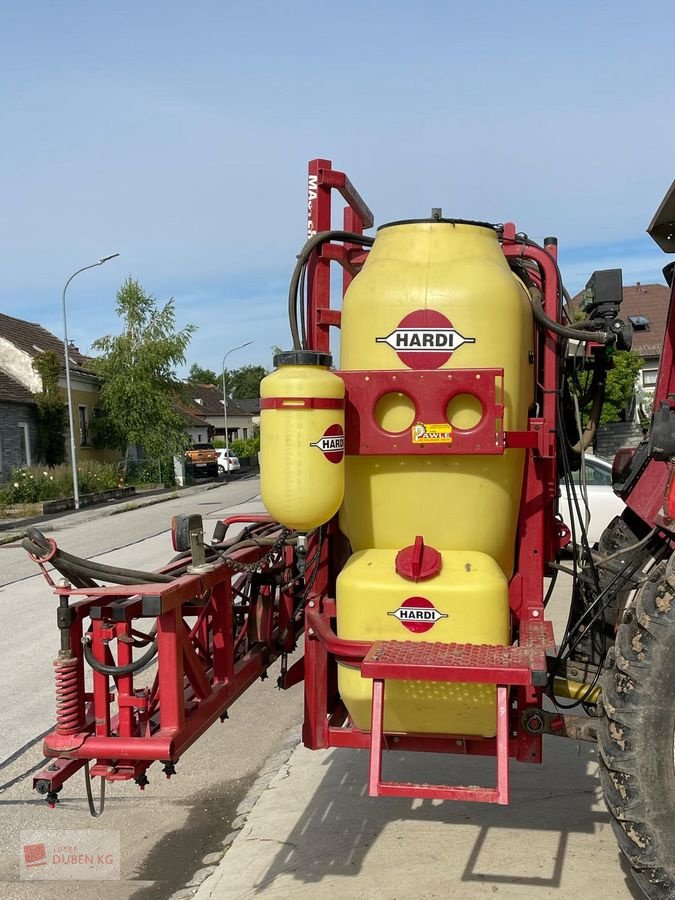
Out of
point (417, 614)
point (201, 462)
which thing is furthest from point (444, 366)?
point (201, 462)

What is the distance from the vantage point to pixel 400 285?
327cm

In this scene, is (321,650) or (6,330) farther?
(6,330)

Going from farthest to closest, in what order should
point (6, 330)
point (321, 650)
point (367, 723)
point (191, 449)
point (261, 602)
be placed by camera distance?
point (191, 449) < point (6, 330) < point (261, 602) < point (321, 650) < point (367, 723)

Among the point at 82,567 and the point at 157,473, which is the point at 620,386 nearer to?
the point at 157,473

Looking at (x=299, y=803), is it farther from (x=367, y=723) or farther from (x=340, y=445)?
(x=340, y=445)

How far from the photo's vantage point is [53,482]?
26812 mm

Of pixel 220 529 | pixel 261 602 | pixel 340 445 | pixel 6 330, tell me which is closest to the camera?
pixel 340 445

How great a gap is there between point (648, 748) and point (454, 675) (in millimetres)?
657

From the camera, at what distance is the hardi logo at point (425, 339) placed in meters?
3.21

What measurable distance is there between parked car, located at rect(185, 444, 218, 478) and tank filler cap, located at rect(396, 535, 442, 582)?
121ft

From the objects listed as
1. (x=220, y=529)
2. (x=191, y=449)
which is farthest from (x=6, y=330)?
(x=220, y=529)

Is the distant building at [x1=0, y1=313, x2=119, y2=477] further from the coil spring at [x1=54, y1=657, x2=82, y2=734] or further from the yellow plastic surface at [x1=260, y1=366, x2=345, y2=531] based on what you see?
the yellow plastic surface at [x1=260, y1=366, x2=345, y2=531]

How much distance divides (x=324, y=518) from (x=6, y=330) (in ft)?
112

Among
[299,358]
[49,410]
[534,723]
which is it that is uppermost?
[299,358]
